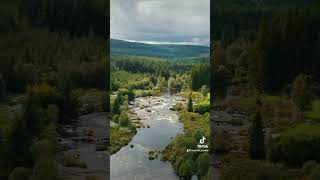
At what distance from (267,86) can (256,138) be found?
1.97 feet

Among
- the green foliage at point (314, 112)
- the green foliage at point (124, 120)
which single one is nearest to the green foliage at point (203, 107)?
the green foliage at point (124, 120)

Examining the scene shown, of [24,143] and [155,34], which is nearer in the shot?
[24,143]

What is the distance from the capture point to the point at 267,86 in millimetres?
6305

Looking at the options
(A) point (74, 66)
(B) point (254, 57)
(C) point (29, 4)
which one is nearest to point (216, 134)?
(B) point (254, 57)

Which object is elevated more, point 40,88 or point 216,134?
point 40,88

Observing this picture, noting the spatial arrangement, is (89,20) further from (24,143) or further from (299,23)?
(299,23)

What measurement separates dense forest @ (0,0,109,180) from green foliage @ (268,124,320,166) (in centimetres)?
198

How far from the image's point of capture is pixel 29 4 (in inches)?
241

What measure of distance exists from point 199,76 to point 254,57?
65 centimetres

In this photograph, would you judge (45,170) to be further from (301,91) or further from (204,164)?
(301,91)

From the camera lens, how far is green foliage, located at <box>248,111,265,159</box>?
6.18 m

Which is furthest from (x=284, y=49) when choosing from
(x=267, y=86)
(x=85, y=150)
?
(x=85, y=150)

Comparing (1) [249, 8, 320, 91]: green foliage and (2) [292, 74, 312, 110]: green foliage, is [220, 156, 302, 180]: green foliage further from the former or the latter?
(1) [249, 8, 320, 91]: green foliage

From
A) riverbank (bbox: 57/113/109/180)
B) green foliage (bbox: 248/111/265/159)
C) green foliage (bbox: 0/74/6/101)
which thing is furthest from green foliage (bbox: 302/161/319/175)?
green foliage (bbox: 0/74/6/101)
